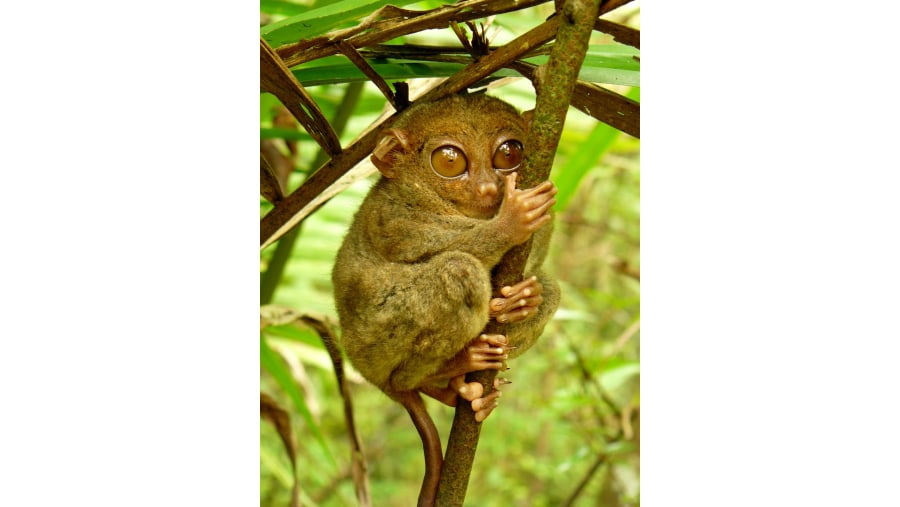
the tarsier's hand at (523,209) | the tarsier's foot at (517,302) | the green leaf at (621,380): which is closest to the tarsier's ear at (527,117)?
the tarsier's hand at (523,209)

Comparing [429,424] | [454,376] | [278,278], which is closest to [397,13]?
[454,376]

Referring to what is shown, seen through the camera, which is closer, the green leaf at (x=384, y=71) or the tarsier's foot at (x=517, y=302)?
the tarsier's foot at (x=517, y=302)

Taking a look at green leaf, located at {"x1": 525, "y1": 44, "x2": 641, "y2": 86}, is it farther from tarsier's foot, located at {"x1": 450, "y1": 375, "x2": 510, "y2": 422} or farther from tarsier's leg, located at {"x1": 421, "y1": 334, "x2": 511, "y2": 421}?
tarsier's foot, located at {"x1": 450, "y1": 375, "x2": 510, "y2": 422}

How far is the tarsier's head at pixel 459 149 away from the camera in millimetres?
2078

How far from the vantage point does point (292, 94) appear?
6.90 feet

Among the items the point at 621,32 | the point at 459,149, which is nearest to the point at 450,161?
the point at 459,149

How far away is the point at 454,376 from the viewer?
207cm

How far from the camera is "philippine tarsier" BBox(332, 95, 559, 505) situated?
1.98 meters

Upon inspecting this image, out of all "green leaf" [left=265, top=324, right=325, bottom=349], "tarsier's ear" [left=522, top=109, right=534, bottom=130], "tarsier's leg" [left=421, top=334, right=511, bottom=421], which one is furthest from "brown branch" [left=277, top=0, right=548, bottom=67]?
"green leaf" [left=265, top=324, right=325, bottom=349]

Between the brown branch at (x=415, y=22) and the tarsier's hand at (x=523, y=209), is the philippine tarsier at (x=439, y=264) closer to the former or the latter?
the tarsier's hand at (x=523, y=209)

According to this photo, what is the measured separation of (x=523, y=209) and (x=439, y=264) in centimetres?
33

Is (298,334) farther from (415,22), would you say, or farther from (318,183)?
(415,22)

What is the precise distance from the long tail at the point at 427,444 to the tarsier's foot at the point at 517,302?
0.36 metres
